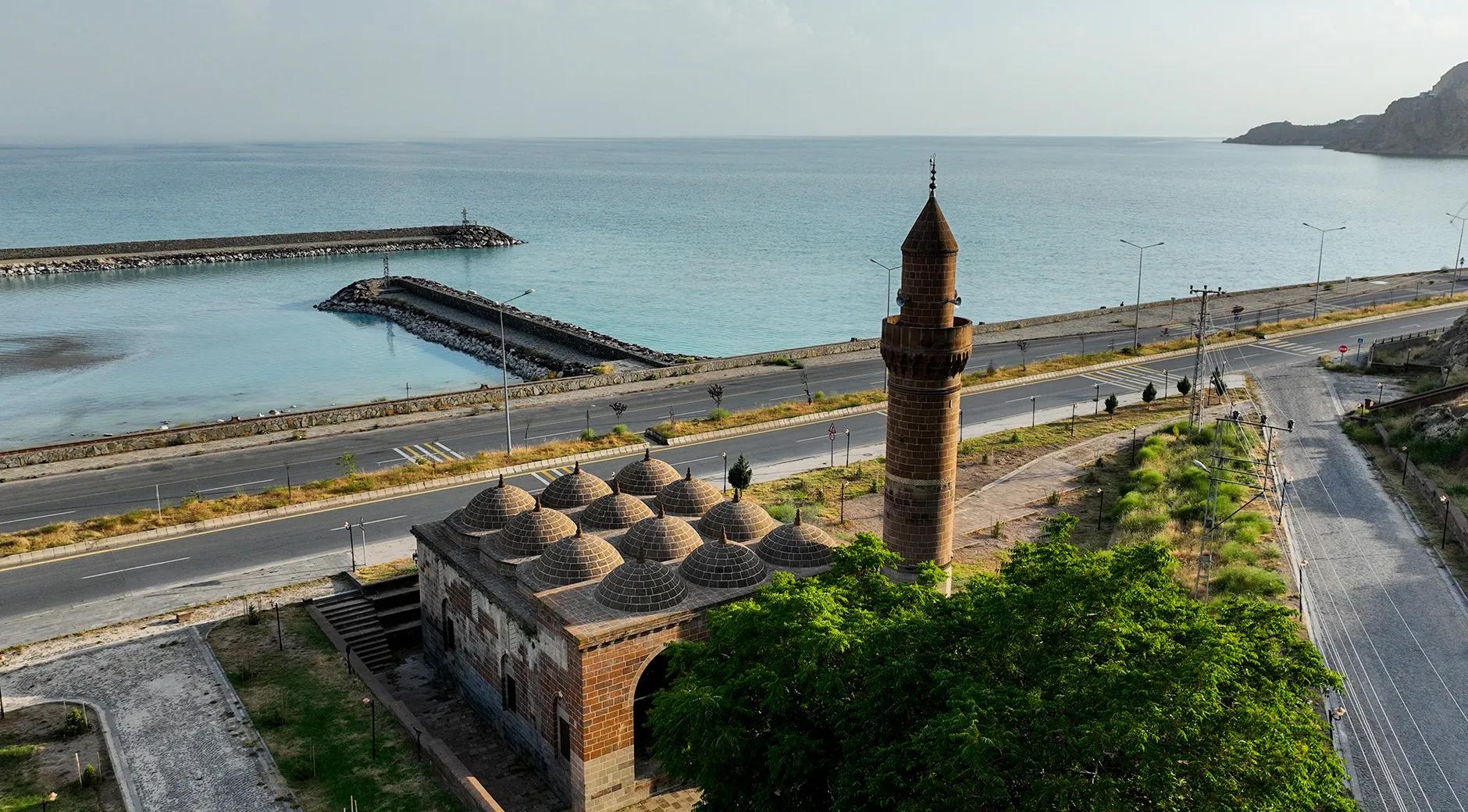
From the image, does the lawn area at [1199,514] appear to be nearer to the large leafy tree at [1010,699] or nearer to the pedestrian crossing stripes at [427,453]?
the large leafy tree at [1010,699]

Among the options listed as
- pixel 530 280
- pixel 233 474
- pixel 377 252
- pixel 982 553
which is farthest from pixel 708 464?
pixel 377 252

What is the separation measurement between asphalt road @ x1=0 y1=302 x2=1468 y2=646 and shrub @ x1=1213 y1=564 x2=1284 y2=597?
72.8 feet

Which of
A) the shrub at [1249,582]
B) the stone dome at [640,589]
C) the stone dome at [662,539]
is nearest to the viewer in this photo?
the stone dome at [640,589]

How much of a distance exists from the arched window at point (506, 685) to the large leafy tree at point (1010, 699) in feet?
26.0

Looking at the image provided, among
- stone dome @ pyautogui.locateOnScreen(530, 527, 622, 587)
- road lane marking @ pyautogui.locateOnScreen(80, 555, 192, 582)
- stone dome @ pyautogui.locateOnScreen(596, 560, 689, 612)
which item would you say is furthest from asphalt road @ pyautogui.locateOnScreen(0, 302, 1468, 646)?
stone dome @ pyautogui.locateOnScreen(596, 560, 689, 612)

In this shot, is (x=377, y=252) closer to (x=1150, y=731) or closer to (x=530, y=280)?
(x=530, y=280)

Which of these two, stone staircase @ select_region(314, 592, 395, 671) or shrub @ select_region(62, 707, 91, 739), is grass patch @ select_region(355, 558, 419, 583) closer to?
stone staircase @ select_region(314, 592, 395, 671)

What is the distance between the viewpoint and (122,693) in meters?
31.3

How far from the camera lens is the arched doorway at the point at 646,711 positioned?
92.7 feet

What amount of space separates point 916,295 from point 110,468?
150ft

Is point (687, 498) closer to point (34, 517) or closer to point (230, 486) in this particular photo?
point (230, 486)

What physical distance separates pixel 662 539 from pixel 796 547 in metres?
3.91

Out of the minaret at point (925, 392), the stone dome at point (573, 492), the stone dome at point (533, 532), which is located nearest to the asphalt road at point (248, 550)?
the stone dome at point (573, 492)

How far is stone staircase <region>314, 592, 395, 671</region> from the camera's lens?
35656 millimetres
